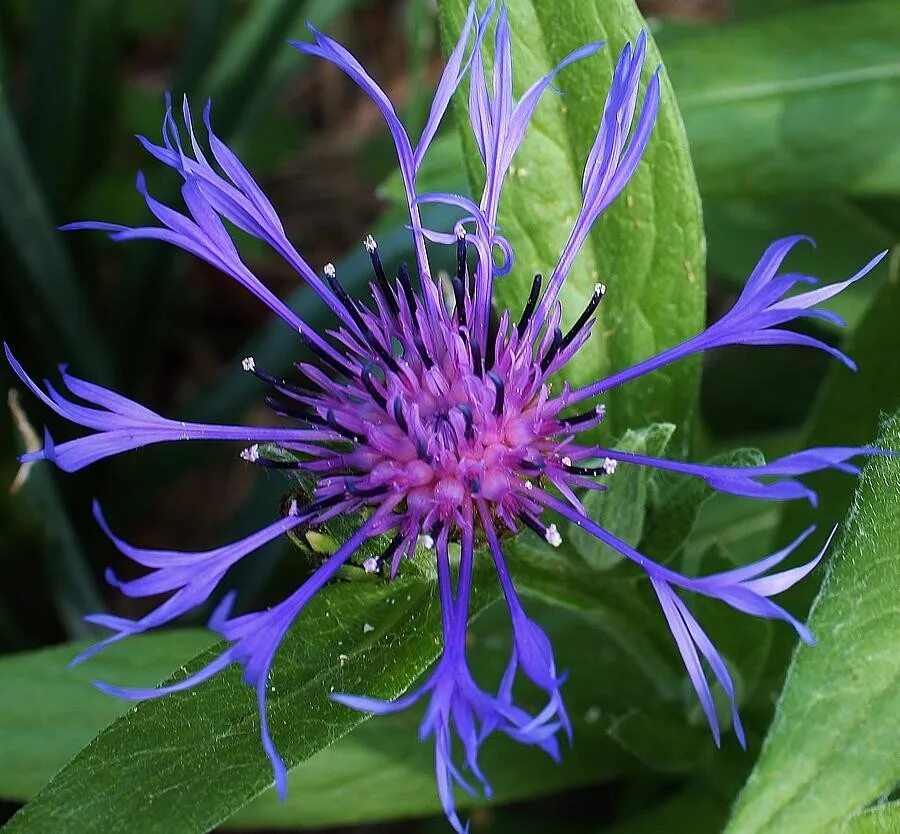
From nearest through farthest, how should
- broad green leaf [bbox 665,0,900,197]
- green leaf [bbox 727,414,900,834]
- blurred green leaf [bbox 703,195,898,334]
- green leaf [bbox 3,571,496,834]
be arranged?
green leaf [bbox 727,414,900,834] → green leaf [bbox 3,571,496,834] → broad green leaf [bbox 665,0,900,197] → blurred green leaf [bbox 703,195,898,334]

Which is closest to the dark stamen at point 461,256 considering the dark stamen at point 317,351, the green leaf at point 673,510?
the dark stamen at point 317,351

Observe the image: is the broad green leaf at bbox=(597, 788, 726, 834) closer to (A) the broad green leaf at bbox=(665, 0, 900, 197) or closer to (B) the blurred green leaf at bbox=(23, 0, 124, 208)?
(A) the broad green leaf at bbox=(665, 0, 900, 197)

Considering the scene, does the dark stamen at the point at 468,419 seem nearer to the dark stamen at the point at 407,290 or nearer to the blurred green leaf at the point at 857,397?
the dark stamen at the point at 407,290

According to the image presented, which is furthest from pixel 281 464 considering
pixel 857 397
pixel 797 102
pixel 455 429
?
pixel 797 102

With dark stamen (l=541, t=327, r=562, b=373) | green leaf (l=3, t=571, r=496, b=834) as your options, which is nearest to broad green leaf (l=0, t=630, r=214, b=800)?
green leaf (l=3, t=571, r=496, b=834)

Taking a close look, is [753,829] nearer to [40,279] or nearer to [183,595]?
[183,595]

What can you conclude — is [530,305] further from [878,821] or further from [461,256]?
[878,821]
